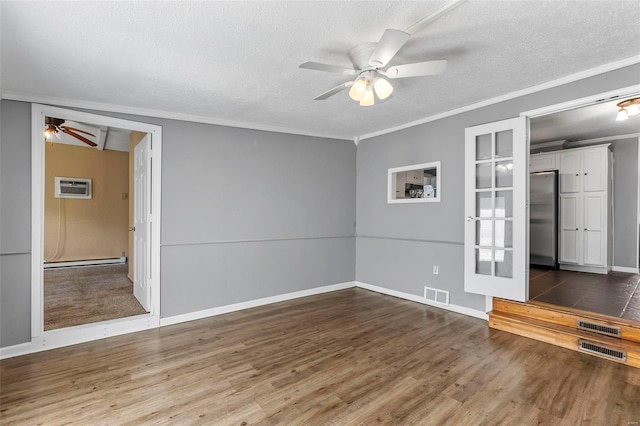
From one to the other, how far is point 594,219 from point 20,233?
26.4 feet

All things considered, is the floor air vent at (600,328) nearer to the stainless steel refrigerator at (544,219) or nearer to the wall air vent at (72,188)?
the stainless steel refrigerator at (544,219)

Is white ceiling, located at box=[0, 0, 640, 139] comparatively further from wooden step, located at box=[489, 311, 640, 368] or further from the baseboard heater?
the baseboard heater

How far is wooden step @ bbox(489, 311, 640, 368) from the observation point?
2.59 m

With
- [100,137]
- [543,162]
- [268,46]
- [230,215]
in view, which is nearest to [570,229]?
[543,162]

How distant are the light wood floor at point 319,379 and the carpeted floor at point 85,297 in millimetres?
Answer: 692

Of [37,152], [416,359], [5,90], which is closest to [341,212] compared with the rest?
[416,359]

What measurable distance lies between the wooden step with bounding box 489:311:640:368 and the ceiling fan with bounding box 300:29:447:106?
266cm

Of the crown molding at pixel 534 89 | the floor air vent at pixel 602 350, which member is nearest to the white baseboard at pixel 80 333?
the crown molding at pixel 534 89

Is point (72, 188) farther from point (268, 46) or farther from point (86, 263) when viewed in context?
point (268, 46)

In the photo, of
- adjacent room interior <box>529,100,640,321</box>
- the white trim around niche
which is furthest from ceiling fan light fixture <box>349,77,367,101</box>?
adjacent room interior <box>529,100,640,321</box>

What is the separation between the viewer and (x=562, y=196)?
5.75 meters

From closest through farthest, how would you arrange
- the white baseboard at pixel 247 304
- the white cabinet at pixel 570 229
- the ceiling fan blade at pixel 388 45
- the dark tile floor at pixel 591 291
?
Answer: the ceiling fan blade at pixel 388 45 < the dark tile floor at pixel 591 291 < the white baseboard at pixel 247 304 < the white cabinet at pixel 570 229

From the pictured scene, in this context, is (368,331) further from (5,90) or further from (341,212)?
(5,90)

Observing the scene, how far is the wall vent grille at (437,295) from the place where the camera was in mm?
4020
